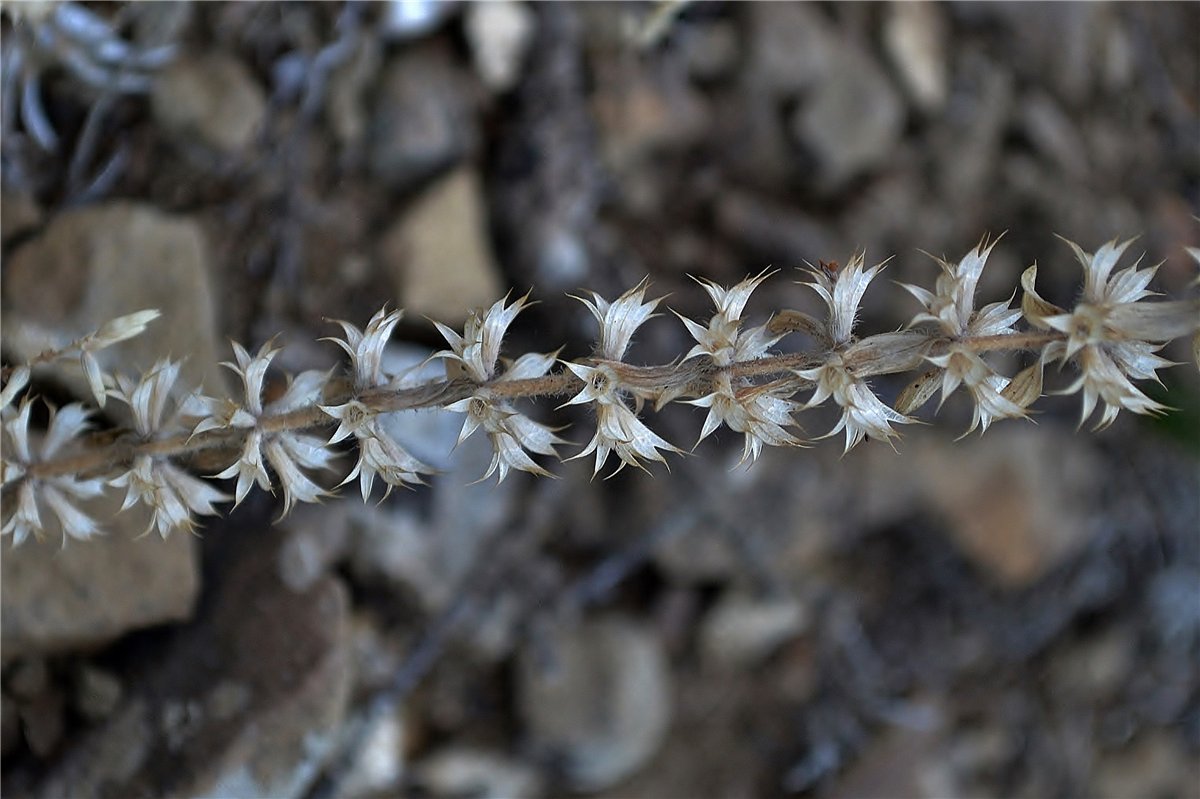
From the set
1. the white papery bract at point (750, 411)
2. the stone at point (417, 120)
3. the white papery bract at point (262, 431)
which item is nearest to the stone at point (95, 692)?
the white papery bract at point (262, 431)

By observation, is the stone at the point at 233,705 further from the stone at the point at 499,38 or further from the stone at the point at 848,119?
the stone at the point at 848,119

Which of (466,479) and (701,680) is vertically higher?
(466,479)

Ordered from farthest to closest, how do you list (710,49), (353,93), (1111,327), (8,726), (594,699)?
(710,49) < (594,699) < (353,93) < (8,726) < (1111,327)

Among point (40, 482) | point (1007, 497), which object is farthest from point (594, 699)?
point (40, 482)

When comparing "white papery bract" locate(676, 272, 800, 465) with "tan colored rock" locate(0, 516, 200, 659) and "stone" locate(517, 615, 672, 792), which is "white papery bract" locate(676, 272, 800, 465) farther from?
"stone" locate(517, 615, 672, 792)

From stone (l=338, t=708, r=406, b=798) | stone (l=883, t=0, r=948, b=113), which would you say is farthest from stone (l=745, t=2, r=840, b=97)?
stone (l=338, t=708, r=406, b=798)

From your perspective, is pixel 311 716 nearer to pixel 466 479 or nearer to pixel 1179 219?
pixel 466 479

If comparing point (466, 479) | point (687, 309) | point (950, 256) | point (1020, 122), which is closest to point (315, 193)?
point (466, 479)

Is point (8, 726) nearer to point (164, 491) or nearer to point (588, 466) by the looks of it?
point (164, 491)
